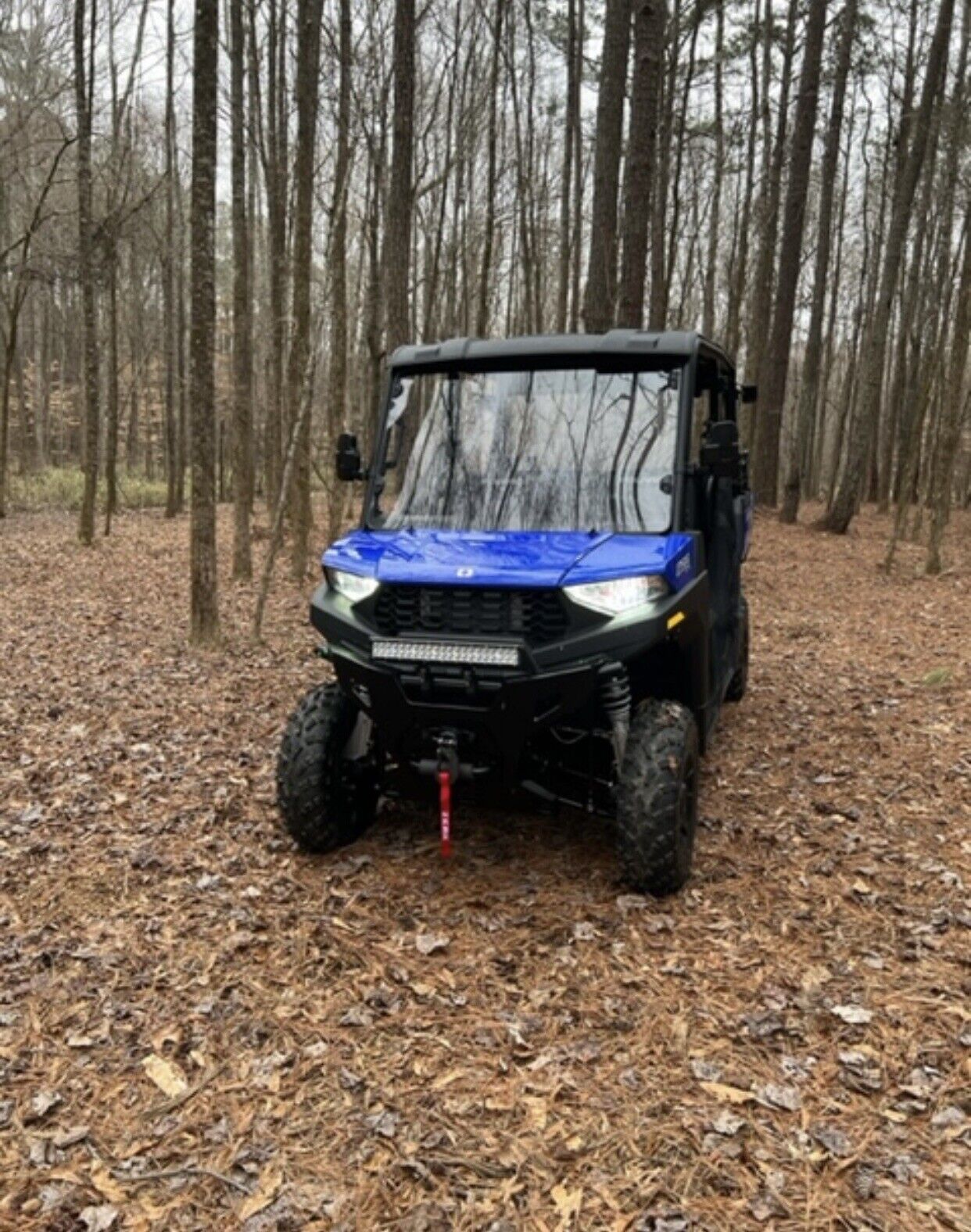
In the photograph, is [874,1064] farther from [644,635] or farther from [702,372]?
[702,372]

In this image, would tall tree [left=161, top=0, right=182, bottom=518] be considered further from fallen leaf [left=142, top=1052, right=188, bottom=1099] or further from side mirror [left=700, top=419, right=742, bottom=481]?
fallen leaf [left=142, top=1052, right=188, bottom=1099]

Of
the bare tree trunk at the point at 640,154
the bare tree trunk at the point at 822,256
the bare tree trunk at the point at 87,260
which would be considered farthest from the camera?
the bare tree trunk at the point at 822,256

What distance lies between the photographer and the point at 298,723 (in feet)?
14.5

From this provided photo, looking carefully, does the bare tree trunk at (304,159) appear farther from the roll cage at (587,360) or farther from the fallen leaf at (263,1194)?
the fallen leaf at (263,1194)

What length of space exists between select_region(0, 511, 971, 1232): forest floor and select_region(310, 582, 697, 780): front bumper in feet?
2.74

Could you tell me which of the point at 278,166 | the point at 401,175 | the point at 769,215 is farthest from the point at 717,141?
the point at 401,175

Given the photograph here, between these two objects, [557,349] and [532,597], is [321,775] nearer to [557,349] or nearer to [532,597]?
[532,597]

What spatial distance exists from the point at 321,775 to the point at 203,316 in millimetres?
5191

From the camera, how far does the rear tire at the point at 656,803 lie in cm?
387

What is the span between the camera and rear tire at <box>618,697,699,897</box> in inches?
152

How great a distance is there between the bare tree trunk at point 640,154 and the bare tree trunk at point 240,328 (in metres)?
5.35

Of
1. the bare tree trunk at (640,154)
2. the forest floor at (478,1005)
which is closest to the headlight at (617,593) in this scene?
the forest floor at (478,1005)

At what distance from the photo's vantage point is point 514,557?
13.1ft

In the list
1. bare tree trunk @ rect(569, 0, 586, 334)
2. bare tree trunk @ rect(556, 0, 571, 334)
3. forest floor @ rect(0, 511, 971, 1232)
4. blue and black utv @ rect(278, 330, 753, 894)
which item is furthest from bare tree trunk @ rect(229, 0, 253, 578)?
bare tree trunk @ rect(569, 0, 586, 334)
